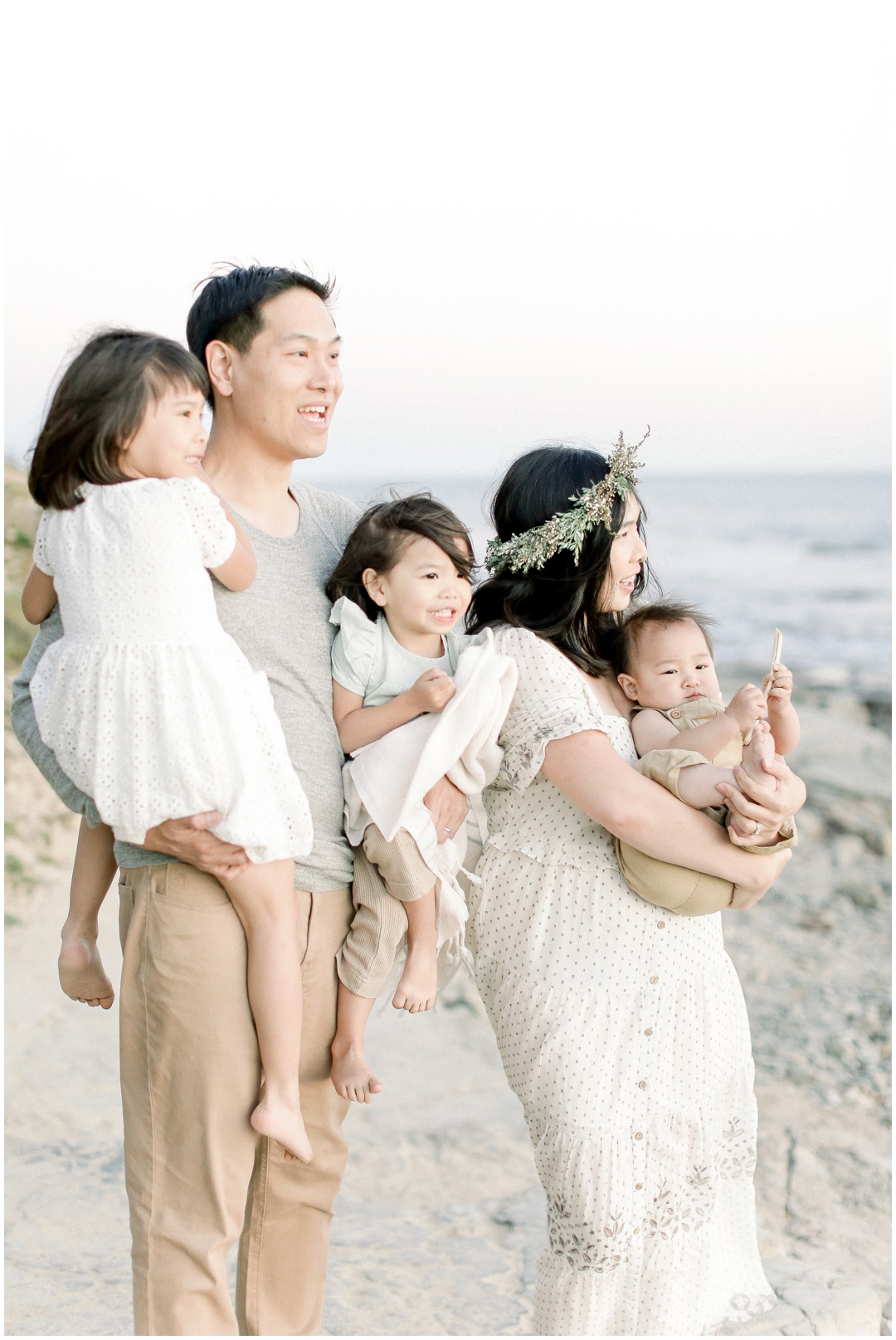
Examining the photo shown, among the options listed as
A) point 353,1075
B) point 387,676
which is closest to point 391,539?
point 387,676

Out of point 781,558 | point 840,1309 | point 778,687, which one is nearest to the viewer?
point 778,687

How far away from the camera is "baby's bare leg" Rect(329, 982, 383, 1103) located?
2469mm

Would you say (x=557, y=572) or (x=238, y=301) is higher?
(x=238, y=301)

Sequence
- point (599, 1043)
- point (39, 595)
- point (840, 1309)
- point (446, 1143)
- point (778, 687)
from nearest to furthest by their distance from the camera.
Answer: point (39, 595) → point (599, 1043) → point (778, 687) → point (840, 1309) → point (446, 1143)

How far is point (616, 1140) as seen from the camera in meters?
2.50

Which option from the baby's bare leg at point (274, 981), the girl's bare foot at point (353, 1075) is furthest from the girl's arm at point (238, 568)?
the girl's bare foot at point (353, 1075)

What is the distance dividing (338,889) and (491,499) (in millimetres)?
987

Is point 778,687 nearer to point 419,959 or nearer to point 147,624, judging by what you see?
point 419,959

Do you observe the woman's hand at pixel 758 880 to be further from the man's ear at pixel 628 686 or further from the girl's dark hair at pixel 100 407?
the girl's dark hair at pixel 100 407

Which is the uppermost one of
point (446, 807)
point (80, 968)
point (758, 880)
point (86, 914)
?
point (446, 807)

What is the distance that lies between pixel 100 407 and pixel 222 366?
39cm

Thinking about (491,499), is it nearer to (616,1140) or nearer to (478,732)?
(478,732)

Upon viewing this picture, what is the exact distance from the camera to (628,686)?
2717 millimetres

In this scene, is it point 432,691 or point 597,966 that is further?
point 597,966
